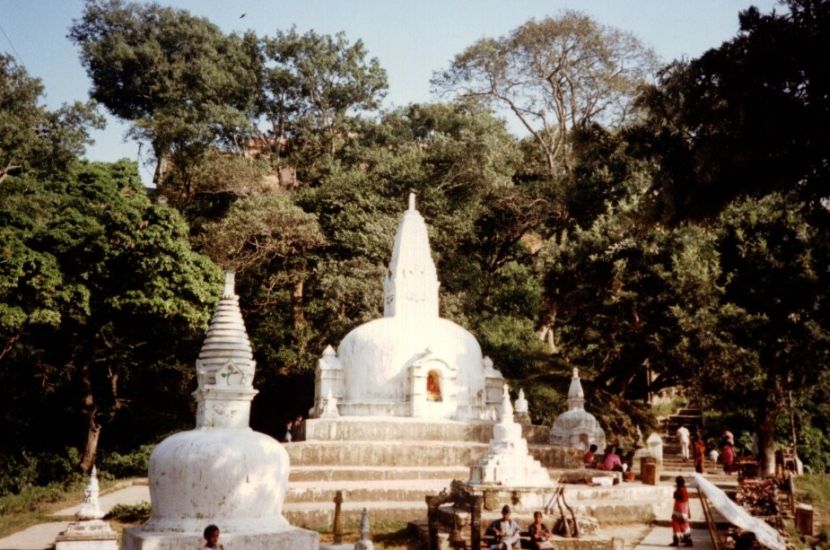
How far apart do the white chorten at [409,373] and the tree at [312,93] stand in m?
16.5

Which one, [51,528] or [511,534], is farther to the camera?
[51,528]

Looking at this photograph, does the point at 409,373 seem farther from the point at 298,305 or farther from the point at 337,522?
the point at 298,305

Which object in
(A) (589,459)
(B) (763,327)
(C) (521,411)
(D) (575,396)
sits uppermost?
(B) (763,327)

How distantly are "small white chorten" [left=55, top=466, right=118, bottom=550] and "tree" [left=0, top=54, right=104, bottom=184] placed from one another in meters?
17.9

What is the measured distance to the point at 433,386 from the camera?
24.3 meters

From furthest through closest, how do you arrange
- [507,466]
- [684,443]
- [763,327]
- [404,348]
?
[684,443]
[404,348]
[763,327]
[507,466]

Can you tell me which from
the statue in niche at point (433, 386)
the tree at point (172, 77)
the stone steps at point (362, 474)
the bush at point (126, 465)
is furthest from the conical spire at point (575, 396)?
the tree at point (172, 77)

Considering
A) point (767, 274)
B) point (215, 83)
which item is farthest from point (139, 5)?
point (767, 274)

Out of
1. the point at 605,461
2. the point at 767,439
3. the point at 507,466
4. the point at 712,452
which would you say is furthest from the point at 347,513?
the point at 712,452

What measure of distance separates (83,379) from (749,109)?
24138mm

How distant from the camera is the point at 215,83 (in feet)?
126

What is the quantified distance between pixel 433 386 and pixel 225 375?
13.7 m

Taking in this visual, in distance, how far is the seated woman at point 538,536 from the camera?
43.0ft

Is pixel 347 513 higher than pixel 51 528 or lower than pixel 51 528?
higher
